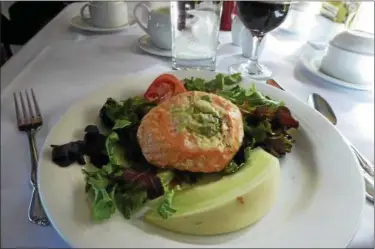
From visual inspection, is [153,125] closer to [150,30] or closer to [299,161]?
[299,161]

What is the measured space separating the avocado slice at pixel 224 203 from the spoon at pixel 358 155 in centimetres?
11

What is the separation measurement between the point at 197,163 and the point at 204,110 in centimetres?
6

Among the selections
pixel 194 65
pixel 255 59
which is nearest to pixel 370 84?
pixel 255 59

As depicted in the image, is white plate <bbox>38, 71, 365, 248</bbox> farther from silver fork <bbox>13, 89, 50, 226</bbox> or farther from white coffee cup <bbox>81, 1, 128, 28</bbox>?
white coffee cup <bbox>81, 1, 128, 28</bbox>

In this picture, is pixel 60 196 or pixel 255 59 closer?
pixel 60 196

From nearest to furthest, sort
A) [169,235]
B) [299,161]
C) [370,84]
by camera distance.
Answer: [169,235]
[299,161]
[370,84]

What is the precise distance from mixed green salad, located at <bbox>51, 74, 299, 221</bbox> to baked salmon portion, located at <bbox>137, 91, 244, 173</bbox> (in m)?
0.01

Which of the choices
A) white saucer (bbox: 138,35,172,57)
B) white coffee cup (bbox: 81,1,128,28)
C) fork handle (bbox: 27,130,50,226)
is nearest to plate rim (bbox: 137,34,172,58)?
white saucer (bbox: 138,35,172,57)

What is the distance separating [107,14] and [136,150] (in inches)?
19.6

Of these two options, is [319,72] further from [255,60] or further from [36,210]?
[36,210]

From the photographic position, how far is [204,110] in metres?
0.39

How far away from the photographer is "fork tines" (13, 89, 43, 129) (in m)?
0.45

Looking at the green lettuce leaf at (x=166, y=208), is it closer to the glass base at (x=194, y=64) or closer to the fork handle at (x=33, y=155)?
the fork handle at (x=33, y=155)

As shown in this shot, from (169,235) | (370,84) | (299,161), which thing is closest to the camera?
(169,235)
